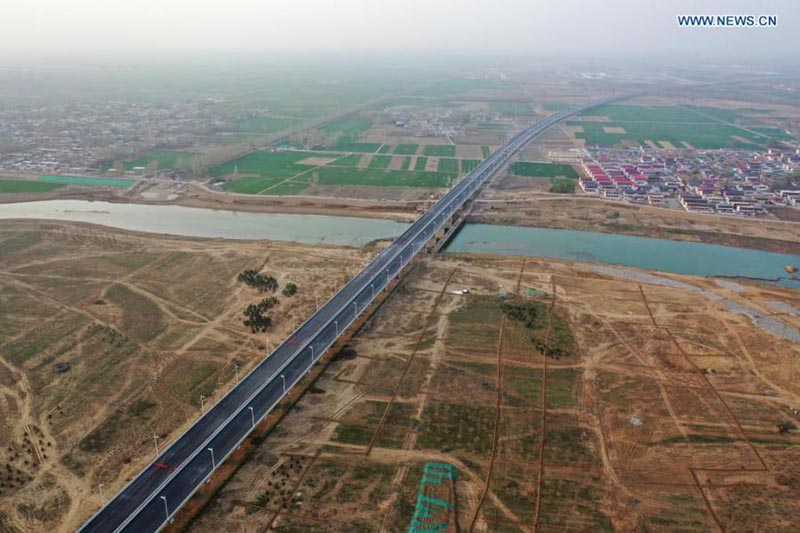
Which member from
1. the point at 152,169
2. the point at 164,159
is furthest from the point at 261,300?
the point at 164,159

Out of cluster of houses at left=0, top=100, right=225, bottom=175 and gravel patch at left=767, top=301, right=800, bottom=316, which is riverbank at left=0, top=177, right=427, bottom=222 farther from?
gravel patch at left=767, top=301, right=800, bottom=316

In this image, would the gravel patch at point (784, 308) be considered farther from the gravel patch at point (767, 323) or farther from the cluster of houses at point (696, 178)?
the cluster of houses at point (696, 178)

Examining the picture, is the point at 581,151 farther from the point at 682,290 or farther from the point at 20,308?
the point at 20,308

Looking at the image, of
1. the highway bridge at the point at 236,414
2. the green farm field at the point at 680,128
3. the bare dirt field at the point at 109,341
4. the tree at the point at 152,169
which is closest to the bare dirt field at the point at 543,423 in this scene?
the highway bridge at the point at 236,414

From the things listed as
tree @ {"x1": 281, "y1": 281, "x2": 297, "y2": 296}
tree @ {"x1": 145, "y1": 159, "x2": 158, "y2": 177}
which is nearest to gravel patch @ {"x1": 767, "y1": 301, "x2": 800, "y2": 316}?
tree @ {"x1": 281, "y1": 281, "x2": 297, "y2": 296}

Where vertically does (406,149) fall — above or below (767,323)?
above

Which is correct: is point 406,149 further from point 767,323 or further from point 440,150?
point 767,323

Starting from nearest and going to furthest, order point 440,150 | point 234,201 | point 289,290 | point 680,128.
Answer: point 289,290 → point 234,201 → point 440,150 → point 680,128
